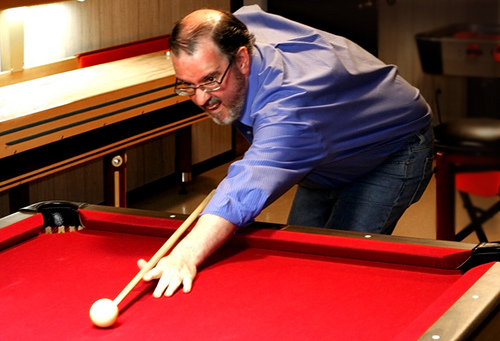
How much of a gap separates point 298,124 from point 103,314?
77cm

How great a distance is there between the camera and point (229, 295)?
6.29ft

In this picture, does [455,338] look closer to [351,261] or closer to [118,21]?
[351,261]

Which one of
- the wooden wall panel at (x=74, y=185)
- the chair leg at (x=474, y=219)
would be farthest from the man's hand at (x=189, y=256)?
the wooden wall panel at (x=74, y=185)

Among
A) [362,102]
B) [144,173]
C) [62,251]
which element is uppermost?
[362,102]

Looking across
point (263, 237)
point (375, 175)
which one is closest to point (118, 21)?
point (375, 175)

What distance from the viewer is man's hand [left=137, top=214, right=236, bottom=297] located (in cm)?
193

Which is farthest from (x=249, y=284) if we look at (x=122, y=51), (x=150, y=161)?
(x=150, y=161)

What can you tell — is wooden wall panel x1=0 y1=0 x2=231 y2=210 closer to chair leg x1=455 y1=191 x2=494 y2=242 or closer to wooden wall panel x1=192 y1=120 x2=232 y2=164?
wooden wall panel x1=192 y1=120 x2=232 y2=164

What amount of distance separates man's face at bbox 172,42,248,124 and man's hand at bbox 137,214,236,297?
39cm

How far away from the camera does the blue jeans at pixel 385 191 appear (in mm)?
2746

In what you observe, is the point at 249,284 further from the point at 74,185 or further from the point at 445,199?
the point at 74,185

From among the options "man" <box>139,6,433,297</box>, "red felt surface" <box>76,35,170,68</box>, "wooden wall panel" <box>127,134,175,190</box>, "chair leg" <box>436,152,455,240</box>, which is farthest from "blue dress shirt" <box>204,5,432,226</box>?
"wooden wall panel" <box>127,134,175,190</box>

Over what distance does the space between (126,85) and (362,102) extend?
2064 mm

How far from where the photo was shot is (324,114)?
2.35 m
